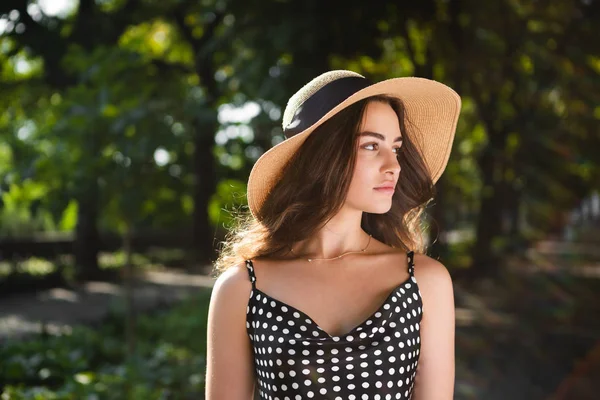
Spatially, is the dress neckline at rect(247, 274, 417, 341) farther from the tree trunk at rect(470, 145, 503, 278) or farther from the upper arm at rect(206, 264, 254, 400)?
the tree trunk at rect(470, 145, 503, 278)

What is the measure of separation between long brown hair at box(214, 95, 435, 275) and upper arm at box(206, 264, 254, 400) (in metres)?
0.19

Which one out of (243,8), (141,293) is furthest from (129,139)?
(141,293)

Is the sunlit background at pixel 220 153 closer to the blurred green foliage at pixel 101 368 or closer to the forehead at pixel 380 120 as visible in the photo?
the blurred green foliage at pixel 101 368

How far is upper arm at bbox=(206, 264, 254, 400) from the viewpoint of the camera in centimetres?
209

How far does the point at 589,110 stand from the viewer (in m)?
11.1

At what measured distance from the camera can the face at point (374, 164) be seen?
2164mm

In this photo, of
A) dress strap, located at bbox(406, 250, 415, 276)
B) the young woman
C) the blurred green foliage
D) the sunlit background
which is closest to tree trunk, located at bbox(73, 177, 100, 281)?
the sunlit background

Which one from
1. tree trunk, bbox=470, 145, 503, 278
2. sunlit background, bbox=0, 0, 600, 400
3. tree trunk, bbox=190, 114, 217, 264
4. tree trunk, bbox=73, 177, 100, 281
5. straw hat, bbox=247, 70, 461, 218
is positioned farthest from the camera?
tree trunk, bbox=190, 114, 217, 264

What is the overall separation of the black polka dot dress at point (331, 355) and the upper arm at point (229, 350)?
Result: 31 millimetres

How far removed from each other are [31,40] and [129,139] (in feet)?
Result: 21.2

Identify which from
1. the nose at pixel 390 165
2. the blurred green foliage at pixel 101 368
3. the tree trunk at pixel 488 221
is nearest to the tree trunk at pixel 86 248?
the blurred green foliage at pixel 101 368

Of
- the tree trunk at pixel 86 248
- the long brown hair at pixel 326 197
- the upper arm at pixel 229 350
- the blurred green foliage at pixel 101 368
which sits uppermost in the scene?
the long brown hair at pixel 326 197

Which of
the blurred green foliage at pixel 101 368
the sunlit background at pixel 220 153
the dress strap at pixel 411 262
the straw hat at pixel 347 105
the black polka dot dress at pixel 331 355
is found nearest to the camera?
the black polka dot dress at pixel 331 355

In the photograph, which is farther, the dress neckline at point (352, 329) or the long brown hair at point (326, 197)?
the long brown hair at point (326, 197)
